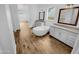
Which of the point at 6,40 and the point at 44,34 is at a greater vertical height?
the point at 6,40

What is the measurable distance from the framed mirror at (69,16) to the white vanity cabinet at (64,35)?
279 mm

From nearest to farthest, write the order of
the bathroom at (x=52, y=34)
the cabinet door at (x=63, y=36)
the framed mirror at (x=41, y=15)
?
the bathroom at (x=52, y=34)
the cabinet door at (x=63, y=36)
the framed mirror at (x=41, y=15)

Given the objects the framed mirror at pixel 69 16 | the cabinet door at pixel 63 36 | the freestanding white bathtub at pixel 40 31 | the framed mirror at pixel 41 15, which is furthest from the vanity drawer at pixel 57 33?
the framed mirror at pixel 41 15

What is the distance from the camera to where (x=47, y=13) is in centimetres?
328

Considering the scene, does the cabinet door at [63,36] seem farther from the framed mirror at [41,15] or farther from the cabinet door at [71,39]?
the framed mirror at [41,15]

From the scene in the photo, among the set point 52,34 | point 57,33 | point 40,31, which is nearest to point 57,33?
point 57,33

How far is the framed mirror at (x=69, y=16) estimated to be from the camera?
2014 millimetres

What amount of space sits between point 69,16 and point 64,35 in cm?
58

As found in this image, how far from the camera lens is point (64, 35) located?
87.5 inches

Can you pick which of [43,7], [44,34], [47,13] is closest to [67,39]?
[44,34]
